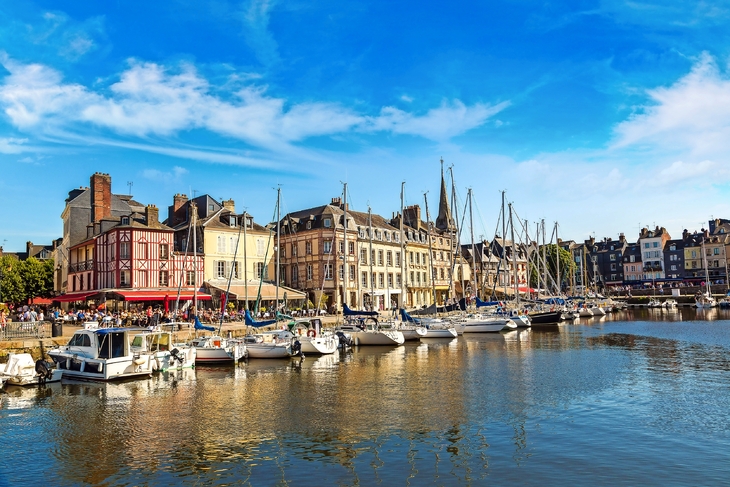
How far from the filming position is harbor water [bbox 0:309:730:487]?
12.2 meters

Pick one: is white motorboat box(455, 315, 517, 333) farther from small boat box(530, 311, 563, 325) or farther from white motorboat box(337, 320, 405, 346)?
white motorboat box(337, 320, 405, 346)

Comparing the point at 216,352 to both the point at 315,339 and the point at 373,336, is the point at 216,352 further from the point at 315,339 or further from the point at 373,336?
the point at 373,336

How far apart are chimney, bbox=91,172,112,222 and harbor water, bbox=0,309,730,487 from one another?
2574cm

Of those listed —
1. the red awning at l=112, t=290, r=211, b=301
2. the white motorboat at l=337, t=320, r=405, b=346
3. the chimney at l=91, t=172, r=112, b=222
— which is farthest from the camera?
the chimney at l=91, t=172, r=112, b=222

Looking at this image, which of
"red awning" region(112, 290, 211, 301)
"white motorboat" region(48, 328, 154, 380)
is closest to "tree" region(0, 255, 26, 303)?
"red awning" region(112, 290, 211, 301)

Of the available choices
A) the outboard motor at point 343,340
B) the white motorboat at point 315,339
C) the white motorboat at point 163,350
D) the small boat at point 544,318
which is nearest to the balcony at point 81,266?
the white motorboat at point 315,339

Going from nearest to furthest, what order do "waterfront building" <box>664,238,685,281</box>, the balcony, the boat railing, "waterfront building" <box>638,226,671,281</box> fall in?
1. the boat railing
2. the balcony
3. "waterfront building" <box>664,238,685,281</box>
4. "waterfront building" <box>638,226,671,281</box>

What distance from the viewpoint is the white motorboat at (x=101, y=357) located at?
78.0 feet

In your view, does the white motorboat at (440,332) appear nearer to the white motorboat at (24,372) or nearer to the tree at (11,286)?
the white motorboat at (24,372)

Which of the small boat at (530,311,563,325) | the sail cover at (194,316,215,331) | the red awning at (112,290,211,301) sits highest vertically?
the red awning at (112,290,211,301)

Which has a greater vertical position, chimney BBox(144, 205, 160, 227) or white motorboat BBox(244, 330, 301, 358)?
chimney BBox(144, 205, 160, 227)

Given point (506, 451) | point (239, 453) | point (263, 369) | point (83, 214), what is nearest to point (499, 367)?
point (263, 369)

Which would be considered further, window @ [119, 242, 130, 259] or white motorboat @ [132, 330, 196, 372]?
window @ [119, 242, 130, 259]

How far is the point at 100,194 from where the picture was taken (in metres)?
47.1
